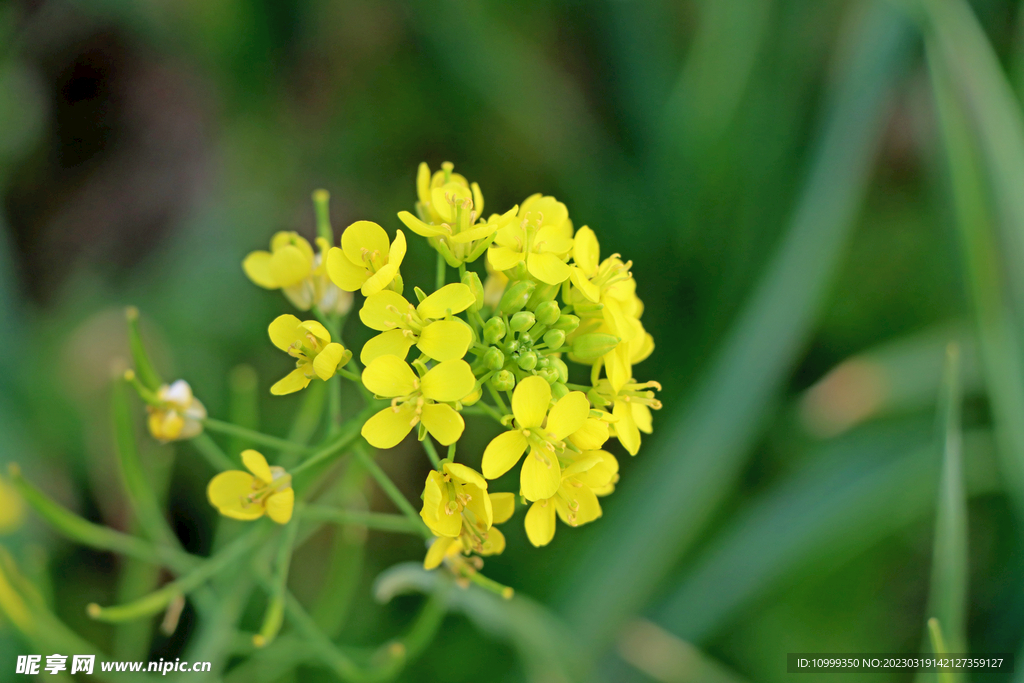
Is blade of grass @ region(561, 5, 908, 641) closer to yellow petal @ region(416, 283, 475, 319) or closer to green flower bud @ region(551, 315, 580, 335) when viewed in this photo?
green flower bud @ region(551, 315, 580, 335)

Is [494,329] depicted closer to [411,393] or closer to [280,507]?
[411,393]

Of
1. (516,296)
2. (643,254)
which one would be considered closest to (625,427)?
(516,296)

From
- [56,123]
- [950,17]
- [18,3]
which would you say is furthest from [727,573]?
[18,3]

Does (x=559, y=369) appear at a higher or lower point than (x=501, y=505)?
higher

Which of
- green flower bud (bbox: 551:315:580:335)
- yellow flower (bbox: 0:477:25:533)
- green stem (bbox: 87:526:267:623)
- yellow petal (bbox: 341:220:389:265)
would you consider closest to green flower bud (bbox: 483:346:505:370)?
green flower bud (bbox: 551:315:580:335)

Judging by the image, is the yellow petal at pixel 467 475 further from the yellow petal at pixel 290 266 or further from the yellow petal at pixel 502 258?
the yellow petal at pixel 290 266

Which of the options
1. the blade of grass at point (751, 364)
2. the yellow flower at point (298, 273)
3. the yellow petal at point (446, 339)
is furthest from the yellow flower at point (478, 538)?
the blade of grass at point (751, 364)
